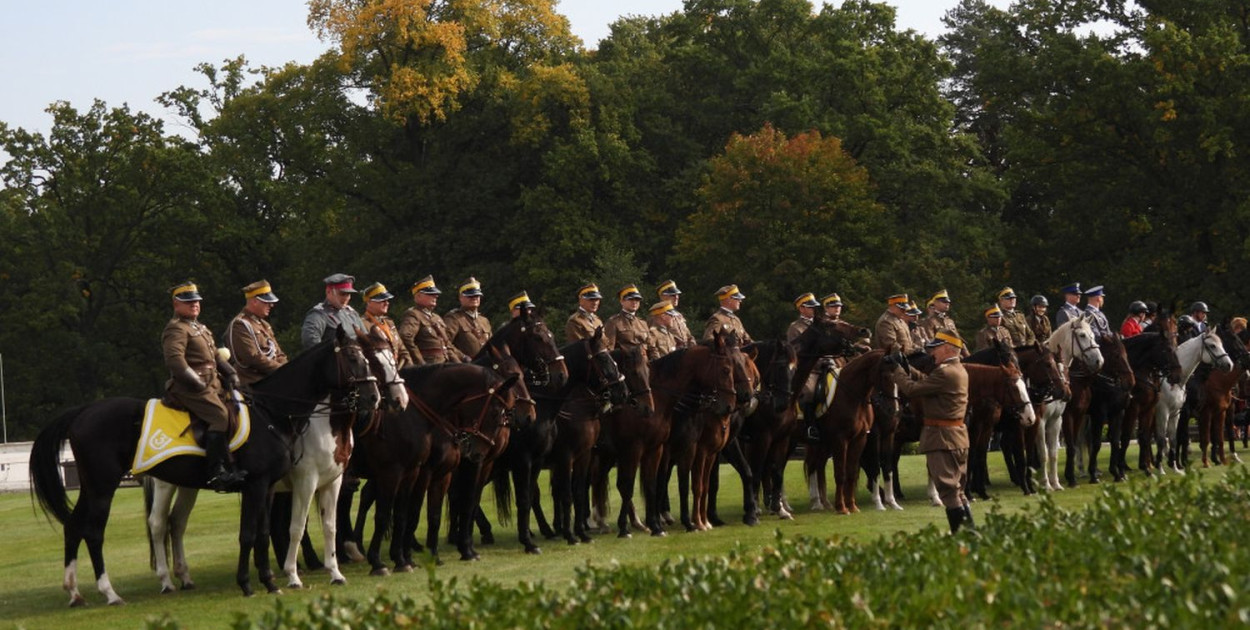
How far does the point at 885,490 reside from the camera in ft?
79.4

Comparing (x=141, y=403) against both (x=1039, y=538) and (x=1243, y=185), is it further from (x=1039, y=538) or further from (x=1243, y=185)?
(x=1243, y=185)

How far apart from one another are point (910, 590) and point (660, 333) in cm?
1543

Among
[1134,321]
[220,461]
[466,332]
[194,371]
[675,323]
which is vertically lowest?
[220,461]

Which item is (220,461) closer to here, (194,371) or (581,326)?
(194,371)

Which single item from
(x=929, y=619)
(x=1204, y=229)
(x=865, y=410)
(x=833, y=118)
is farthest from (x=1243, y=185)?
(x=929, y=619)

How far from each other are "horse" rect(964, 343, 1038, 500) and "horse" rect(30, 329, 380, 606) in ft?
29.9

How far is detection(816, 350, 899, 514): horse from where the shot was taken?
2322 cm

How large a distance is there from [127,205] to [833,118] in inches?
1115

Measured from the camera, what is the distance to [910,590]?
977cm

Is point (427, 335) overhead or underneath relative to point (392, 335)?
overhead

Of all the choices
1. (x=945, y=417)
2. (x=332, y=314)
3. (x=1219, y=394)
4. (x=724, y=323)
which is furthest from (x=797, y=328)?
(x=1219, y=394)

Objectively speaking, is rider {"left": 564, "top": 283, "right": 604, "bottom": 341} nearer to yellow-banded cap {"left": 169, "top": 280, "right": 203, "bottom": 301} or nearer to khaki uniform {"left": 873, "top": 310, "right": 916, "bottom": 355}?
khaki uniform {"left": 873, "top": 310, "right": 916, "bottom": 355}

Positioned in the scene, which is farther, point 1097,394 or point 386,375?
point 1097,394

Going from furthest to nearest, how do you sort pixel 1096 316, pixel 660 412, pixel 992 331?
pixel 1096 316 → pixel 992 331 → pixel 660 412
